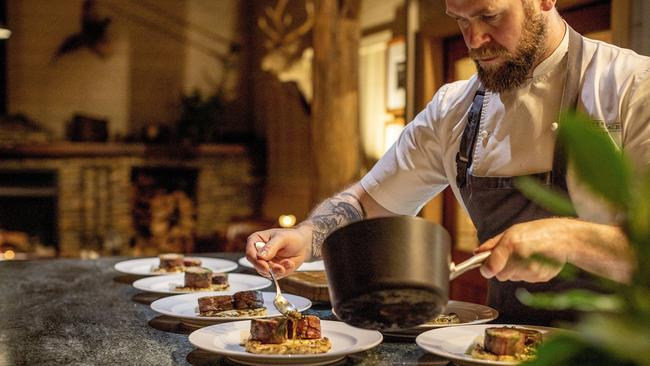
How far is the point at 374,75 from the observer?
19.9ft

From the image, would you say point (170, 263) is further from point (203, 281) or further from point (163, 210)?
point (163, 210)

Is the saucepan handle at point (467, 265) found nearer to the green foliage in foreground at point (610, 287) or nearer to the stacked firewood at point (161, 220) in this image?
the green foliage in foreground at point (610, 287)

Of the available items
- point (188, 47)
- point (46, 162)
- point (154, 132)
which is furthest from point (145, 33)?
point (46, 162)

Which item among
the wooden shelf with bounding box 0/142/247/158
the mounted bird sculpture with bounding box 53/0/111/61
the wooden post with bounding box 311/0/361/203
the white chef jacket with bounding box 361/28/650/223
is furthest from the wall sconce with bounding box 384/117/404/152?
the mounted bird sculpture with bounding box 53/0/111/61

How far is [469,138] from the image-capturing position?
6.88 ft

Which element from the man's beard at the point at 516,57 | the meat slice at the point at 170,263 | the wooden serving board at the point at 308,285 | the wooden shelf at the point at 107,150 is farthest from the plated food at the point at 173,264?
the wooden shelf at the point at 107,150

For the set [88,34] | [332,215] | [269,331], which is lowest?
[269,331]

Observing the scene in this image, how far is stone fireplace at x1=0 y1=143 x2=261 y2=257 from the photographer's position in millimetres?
7836

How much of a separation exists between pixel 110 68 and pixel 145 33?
540 mm

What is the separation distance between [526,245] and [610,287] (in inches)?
22.9

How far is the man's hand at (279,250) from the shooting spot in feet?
6.13

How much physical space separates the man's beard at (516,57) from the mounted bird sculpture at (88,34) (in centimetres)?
695

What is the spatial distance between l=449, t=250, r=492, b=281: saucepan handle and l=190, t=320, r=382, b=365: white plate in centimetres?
29

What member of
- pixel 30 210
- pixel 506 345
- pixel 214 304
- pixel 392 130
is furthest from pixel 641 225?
pixel 30 210
